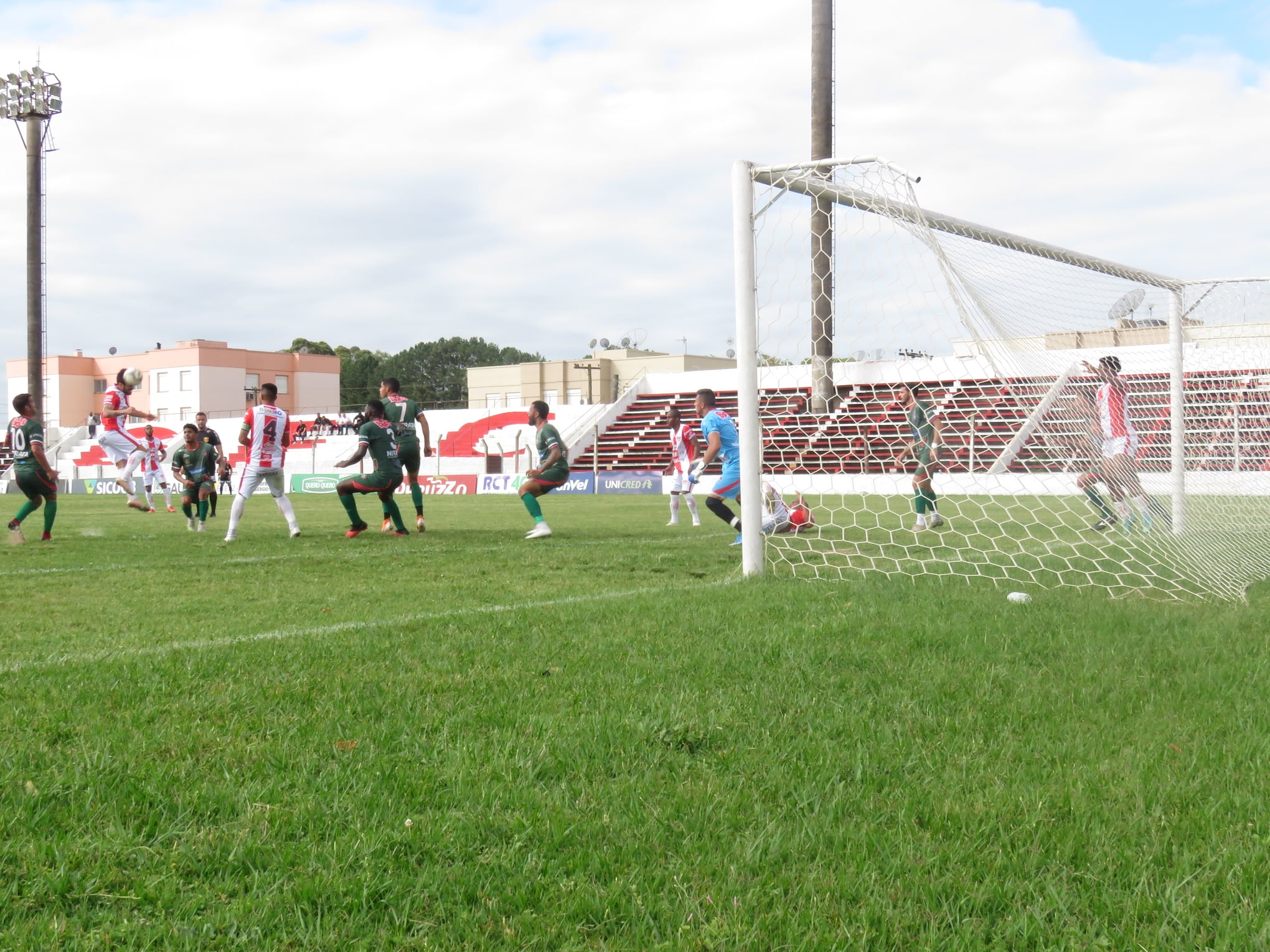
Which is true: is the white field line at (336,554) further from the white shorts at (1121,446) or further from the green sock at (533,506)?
the white shorts at (1121,446)

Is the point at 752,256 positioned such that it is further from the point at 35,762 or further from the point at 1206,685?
the point at 35,762

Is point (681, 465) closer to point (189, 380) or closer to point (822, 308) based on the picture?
point (822, 308)

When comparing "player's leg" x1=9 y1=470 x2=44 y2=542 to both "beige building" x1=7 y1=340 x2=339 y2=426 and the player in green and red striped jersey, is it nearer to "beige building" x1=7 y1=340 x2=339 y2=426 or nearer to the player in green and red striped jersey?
the player in green and red striped jersey

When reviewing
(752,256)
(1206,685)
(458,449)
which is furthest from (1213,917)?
(458,449)

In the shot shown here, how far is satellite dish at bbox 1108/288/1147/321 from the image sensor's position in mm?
10500

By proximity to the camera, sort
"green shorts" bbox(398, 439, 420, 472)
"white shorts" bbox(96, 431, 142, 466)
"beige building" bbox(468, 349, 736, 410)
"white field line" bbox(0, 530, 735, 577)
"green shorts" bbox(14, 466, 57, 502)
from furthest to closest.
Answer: "beige building" bbox(468, 349, 736, 410) < "white shorts" bbox(96, 431, 142, 466) < "green shorts" bbox(398, 439, 420, 472) < "green shorts" bbox(14, 466, 57, 502) < "white field line" bbox(0, 530, 735, 577)

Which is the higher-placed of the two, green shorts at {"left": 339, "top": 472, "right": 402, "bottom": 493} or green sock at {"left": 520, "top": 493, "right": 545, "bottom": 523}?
green shorts at {"left": 339, "top": 472, "right": 402, "bottom": 493}

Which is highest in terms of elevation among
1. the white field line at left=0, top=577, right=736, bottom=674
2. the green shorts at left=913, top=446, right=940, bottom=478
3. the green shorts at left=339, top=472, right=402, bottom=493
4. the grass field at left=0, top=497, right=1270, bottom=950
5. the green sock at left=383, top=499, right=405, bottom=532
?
the green shorts at left=913, top=446, right=940, bottom=478

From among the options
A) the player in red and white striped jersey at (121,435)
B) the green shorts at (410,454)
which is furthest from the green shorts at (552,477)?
the player in red and white striped jersey at (121,435)

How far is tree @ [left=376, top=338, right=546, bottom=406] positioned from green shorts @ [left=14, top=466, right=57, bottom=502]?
3234 inches

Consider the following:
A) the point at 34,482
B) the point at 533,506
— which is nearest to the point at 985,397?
the point at 533,506

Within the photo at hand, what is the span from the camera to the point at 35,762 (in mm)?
2994

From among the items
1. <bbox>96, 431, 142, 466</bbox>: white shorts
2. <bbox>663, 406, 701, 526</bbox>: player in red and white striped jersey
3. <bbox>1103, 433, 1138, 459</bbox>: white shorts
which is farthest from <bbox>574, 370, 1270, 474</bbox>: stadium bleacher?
<bbox>96, 431, 142, 466</bbox>: white shorts

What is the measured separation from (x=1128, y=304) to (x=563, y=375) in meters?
51.1
